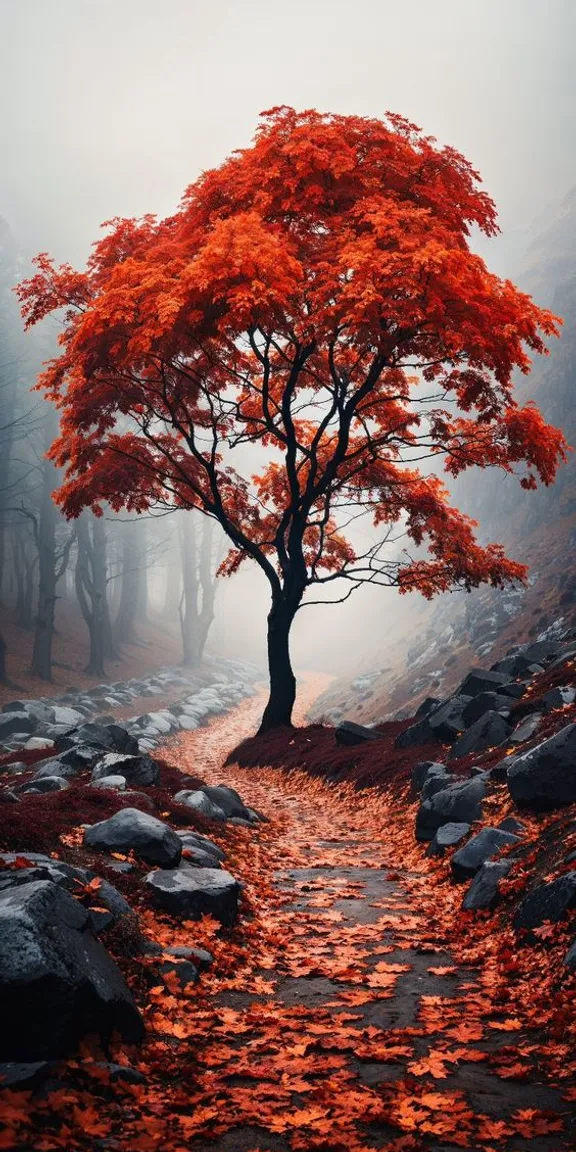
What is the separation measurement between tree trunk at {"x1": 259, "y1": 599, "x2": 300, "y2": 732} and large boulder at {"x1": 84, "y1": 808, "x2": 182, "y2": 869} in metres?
9.95

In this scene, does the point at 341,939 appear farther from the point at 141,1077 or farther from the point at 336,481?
the point at 336,481

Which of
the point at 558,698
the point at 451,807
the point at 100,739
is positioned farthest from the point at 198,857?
the point at 100,739

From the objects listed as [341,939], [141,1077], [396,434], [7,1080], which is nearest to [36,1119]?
[7,1080]

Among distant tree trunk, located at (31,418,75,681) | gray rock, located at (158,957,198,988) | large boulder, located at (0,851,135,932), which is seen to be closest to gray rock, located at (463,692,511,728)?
gray rock, located at (158,957,198,988)

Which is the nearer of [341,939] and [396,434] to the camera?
[341,939]

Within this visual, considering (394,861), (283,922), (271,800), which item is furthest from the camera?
(271,800)

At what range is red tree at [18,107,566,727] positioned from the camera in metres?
10.1

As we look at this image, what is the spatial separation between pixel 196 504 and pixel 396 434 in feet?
16.4

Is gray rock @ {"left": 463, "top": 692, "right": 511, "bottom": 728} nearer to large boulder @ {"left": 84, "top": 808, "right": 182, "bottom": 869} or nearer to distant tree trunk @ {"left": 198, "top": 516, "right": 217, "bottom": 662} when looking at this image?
large boulder @ {"left": 84, "top": 808, "right": 182, "bottom": 869}

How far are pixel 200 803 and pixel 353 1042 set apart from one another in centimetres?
527

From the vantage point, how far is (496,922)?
5617 mm

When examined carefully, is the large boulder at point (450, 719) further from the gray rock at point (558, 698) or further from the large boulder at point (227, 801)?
the large boulder at point (227, 801)

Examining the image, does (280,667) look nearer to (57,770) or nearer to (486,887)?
(57,770)

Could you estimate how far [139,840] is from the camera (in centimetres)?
607
